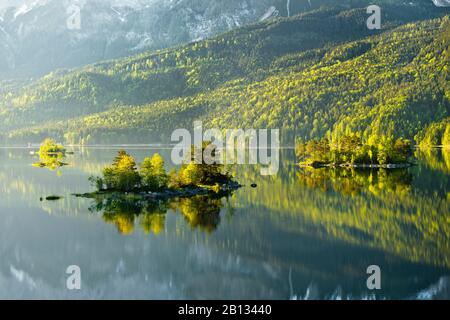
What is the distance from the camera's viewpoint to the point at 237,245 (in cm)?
6631

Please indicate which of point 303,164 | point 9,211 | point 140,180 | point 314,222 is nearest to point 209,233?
point 314,222

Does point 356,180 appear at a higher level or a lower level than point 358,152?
lower

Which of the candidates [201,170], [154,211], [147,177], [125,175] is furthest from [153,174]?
[154,211]

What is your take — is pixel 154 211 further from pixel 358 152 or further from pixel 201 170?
pixel 358 152

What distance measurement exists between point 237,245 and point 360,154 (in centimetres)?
10605

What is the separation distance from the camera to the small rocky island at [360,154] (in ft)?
530

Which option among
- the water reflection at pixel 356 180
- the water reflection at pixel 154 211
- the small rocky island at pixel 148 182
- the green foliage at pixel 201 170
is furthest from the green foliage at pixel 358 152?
the water reflection at pixel 154 211

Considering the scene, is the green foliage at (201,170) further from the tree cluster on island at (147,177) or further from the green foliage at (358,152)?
the green foliage at (358,152)

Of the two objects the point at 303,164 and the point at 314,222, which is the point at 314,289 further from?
the point at 303,164

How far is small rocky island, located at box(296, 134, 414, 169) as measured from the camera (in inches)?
6363

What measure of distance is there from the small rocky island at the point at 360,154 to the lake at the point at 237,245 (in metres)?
55.8

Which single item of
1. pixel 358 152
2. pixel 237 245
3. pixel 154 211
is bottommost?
pixel 237 245

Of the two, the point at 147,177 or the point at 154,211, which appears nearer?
the point at 154,211
